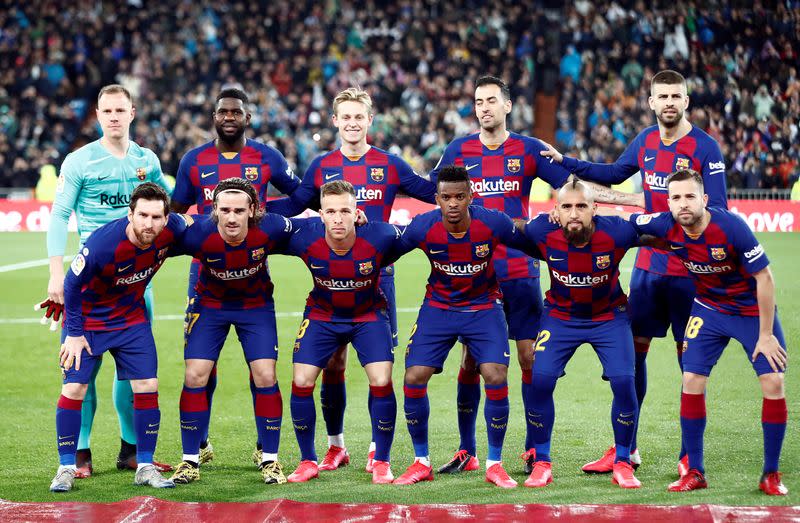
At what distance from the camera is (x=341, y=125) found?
24.6ft

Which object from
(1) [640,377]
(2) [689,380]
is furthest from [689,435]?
(1) [640,377]

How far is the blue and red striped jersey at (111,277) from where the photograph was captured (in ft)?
21.5

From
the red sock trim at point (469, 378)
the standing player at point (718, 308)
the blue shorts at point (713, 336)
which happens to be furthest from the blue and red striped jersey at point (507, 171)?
the blue shorts at point (713, 336)

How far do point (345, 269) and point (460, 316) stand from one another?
2.60 feet

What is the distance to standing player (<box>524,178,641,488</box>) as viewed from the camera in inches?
264

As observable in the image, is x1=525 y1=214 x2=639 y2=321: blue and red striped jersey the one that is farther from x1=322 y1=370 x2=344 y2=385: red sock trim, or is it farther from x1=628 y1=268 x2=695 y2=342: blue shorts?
x1=322 y1=370 x2=344 y2=385: red sock trim

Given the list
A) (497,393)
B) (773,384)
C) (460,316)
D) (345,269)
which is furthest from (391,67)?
(773,384)

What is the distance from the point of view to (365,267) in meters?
6.97

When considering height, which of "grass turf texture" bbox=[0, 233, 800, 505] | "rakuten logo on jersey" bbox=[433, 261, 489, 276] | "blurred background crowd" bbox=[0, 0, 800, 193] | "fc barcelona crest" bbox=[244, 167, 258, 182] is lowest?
"grass turf texture" bbox=[0, 233, 800, 505]

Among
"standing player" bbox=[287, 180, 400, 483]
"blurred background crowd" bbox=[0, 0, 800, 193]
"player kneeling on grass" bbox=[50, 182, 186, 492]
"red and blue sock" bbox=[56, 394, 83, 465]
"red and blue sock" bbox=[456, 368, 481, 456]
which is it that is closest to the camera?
"player kneeling on grass" bbox=[50, 182, 186, 492]

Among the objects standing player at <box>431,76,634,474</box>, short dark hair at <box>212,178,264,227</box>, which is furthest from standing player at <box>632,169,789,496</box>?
short dark hair at <box>212,178,264,227</box>

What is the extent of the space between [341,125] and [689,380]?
2.88 meters

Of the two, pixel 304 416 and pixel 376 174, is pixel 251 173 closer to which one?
pixel 376 174

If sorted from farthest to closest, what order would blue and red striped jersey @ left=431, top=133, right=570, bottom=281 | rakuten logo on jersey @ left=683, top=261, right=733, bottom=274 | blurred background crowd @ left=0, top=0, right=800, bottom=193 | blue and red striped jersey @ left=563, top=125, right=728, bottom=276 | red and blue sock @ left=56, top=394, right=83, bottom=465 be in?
1. blurred background crowd @ left=0, top=0, right=800, bottom=193
2. blue and red striped jersey @ left=431, top=133, right=570, bottom=281
3. blue and red striped jersey @ left=563, top=125, right=728, bottom=276
4. red and blue sock @ left=56, top=394, right=83, bottom=465
5. rakuten logo on jersey @ left=683, top=261, right=733, bottom=274
